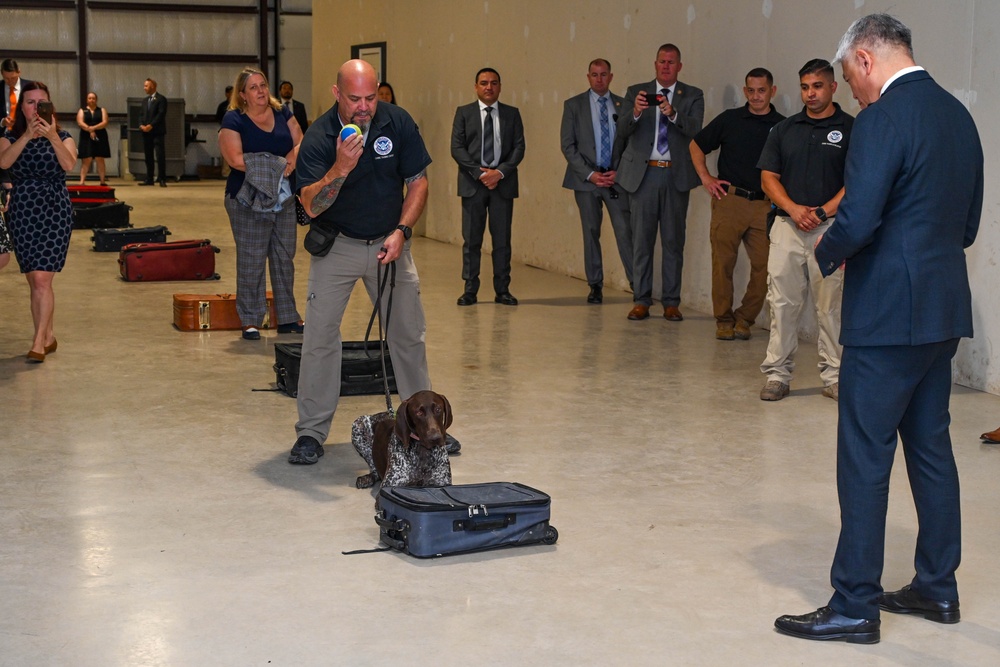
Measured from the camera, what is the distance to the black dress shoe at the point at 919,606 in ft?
11.7

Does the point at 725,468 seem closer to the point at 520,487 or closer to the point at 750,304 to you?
the point at 520,487

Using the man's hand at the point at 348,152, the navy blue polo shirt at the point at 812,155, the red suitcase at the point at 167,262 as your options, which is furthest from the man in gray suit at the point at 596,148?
the man's hand at the point at 348,152

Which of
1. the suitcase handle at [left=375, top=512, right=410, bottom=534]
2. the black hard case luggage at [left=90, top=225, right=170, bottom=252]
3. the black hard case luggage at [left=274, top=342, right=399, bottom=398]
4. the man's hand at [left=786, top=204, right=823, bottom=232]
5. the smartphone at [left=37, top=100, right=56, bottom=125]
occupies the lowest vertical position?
the suitcase handle at [left=375, top=512, right=410, bottom=534]

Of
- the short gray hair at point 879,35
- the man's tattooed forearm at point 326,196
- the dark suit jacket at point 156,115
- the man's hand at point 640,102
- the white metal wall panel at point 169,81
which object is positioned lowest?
the man's tattooed forearm at point 326,196

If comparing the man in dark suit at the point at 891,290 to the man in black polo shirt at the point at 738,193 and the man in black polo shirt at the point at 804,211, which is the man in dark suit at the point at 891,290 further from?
the man in black polo shirt at the point at 738,193

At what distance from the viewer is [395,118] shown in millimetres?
4980

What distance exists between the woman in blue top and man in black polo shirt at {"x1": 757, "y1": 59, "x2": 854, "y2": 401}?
295 cm

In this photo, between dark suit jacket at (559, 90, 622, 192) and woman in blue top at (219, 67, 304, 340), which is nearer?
woman in blue top at (219, 67, 304, 340)

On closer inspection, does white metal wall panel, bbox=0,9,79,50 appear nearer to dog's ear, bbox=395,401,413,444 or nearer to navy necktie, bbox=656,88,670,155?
navy necktie, bbox=656,88,670,155

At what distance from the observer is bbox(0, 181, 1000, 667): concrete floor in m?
3.43

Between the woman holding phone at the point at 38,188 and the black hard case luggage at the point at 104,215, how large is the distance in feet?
23.6

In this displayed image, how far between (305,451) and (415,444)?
893 millimetres

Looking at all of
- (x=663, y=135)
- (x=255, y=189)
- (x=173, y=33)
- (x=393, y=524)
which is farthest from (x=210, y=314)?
(x=173, y=33)

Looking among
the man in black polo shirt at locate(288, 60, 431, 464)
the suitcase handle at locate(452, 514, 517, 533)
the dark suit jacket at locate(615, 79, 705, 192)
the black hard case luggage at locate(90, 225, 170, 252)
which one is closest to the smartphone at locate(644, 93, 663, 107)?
the dark suit jacket at locate(615, 79, 705, 192)
